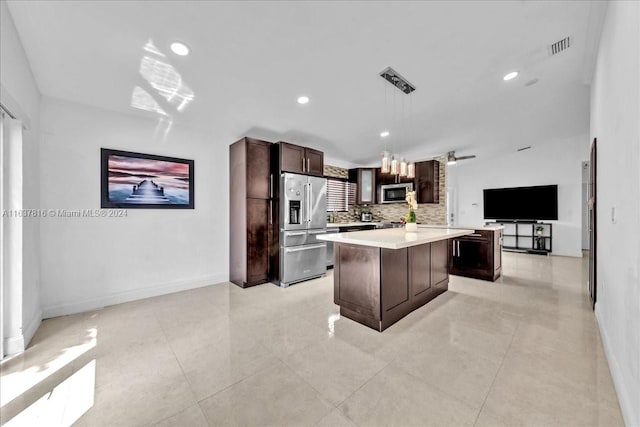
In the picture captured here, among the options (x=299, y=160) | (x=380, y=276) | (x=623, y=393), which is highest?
(x=299, y=160)

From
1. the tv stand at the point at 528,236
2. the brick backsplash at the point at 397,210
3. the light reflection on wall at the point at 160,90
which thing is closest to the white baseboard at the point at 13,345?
the light reflection on wall at the point at 160,90

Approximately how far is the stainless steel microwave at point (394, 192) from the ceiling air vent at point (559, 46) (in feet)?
11.6

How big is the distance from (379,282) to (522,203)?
7.03 m

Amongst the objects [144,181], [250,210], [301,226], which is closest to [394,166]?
[301,226]

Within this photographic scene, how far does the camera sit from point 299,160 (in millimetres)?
4195

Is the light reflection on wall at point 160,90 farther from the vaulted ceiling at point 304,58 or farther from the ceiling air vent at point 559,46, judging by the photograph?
the ceiling air vent at point 559,46

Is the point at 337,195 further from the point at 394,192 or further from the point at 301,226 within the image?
the point at 301,226

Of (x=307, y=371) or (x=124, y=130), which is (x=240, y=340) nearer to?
(x=307, y=371)

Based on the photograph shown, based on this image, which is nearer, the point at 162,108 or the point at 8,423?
the point at 8,423

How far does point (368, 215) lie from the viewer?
21.9 ft

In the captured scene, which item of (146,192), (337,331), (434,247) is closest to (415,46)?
(434,247)

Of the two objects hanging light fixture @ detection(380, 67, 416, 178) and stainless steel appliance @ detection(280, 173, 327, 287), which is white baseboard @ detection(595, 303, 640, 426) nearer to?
hanging light fixture @ detection(380, 67, 416, 178)

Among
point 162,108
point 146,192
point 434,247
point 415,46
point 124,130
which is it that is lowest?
point 434,247

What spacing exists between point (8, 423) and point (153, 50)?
276 centimetres
